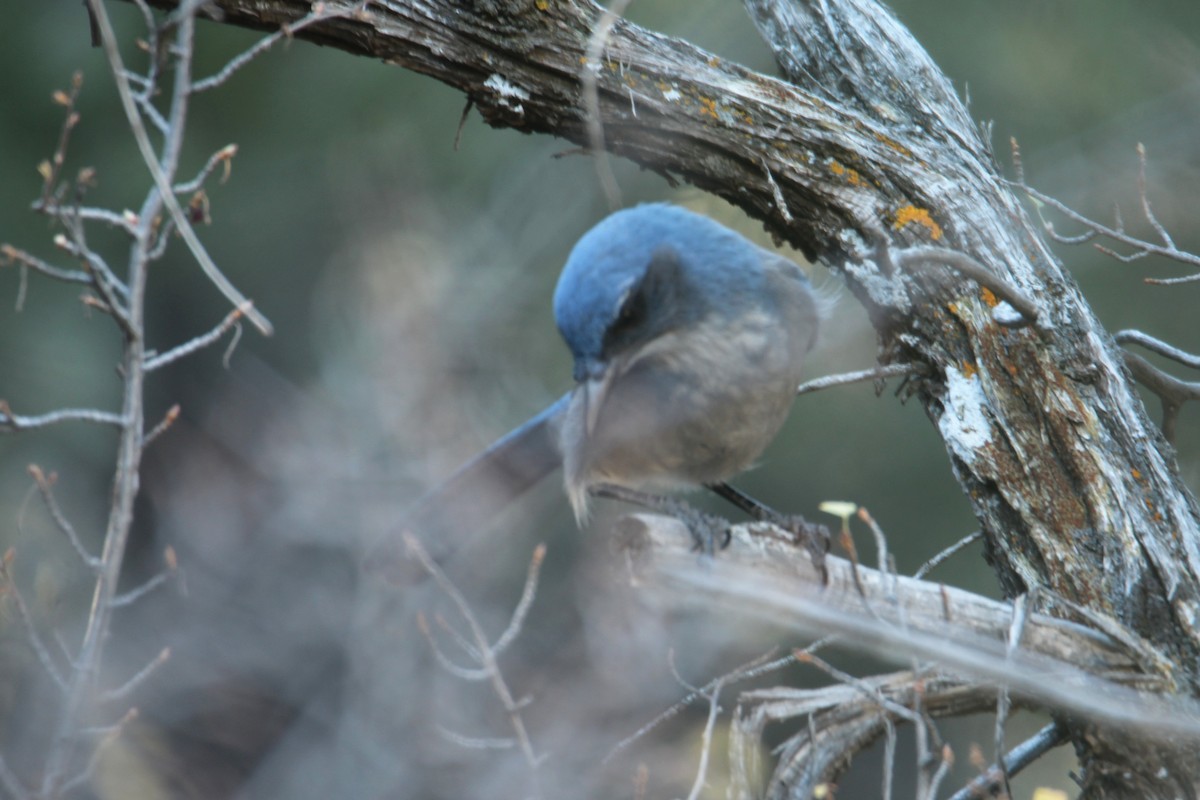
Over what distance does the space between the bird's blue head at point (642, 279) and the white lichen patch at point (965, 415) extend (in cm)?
78

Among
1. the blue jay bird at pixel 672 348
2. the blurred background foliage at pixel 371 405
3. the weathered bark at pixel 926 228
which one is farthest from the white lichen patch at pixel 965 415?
the blurred background foliage at pixel 371 405

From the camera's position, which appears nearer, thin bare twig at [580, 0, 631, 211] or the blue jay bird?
thin bare twig at [580, 0, 631, 211]

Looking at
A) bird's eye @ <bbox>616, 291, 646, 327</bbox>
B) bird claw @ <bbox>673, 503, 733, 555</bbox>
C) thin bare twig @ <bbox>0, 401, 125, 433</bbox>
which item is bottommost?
thin bare twig @ <bbox>0, 401, 125, 433</bbox>

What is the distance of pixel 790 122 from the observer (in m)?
2.88

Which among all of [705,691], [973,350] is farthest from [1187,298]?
[705,691]

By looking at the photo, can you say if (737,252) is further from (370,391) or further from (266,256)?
(266,256)

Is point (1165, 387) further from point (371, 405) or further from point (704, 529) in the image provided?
point (371, 405)

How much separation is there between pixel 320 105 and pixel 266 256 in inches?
38.5

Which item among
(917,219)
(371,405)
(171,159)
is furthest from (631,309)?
(371,405)

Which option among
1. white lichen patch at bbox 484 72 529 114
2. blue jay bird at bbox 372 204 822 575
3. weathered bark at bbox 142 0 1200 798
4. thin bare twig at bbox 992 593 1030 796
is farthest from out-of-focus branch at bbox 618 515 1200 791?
white lichen patch at bbox 484 72 529 114

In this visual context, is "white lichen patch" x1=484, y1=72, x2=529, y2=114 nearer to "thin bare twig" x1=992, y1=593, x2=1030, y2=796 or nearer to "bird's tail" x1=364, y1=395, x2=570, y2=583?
"bird's tail" x1=364, y1=395, x2=570, y2=583

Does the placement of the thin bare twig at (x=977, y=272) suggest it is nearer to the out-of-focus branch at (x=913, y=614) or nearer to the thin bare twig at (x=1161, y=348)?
the thin bare twig at (x=1161, y=348)

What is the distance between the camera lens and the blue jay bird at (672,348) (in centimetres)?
308

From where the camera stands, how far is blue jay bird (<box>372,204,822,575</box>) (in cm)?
308
